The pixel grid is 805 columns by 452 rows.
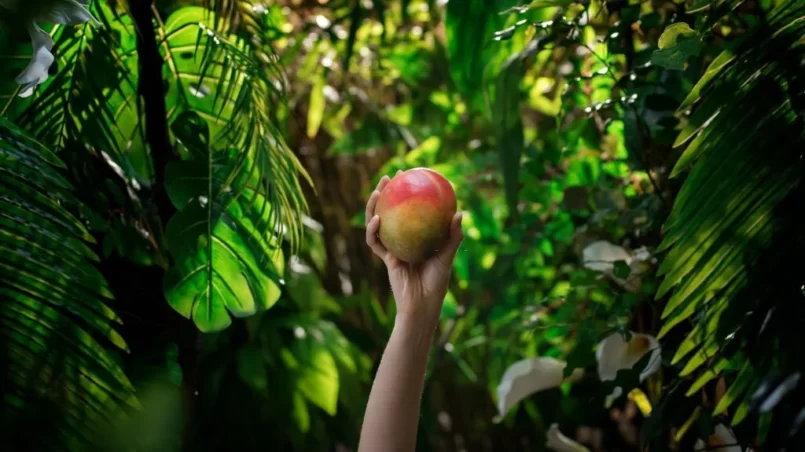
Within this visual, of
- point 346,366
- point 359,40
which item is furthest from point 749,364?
point 359,40

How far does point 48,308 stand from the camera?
0.65m

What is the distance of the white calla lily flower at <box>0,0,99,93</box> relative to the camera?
2.06ft

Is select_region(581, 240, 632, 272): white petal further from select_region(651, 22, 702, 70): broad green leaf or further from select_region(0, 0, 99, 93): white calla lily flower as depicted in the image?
select_region(0, 0, 99, 93): white calla lily flower

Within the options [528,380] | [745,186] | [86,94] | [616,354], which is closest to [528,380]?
[528,380]

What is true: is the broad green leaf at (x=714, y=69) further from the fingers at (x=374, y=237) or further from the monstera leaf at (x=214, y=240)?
the monstera leaf at (x=214, y=240)

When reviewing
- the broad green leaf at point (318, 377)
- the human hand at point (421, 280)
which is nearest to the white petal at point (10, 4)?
the human hand at point (421, 280)

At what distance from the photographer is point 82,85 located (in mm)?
780

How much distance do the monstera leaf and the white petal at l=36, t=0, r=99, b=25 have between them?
179mm

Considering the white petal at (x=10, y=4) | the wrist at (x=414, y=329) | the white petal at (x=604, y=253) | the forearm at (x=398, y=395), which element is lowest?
the white petal at (x=604, y=253)

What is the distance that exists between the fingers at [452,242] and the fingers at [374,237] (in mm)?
51

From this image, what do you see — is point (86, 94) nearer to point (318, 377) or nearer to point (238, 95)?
point (238, 95)

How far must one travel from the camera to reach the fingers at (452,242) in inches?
27.5

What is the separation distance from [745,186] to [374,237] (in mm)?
284

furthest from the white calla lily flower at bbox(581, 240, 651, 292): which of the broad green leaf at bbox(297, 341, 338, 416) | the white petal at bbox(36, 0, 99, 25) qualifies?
the white petal at bbox(36, 0, 99, 25)
